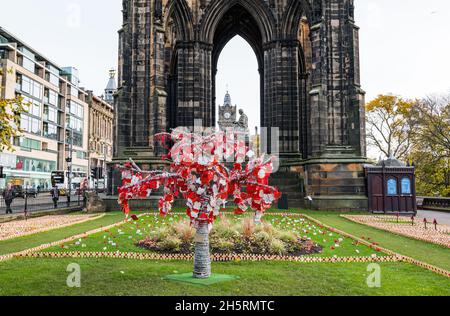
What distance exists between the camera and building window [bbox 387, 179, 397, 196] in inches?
735

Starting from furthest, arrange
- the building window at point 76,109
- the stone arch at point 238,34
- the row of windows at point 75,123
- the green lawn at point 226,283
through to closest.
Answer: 1. the building window at point 76,109
2. the row of windows at point 75,123
3. the stone arch at point 238,34
4. the green lawn at point 226,283

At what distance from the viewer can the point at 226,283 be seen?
5492 millimetres

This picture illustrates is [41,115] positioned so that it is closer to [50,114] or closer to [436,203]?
[50,114]

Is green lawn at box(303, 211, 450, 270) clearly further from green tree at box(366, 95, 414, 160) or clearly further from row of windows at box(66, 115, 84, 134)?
row of windows at box(66, 115, 84, 134)

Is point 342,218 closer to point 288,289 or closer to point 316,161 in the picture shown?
point 316,161

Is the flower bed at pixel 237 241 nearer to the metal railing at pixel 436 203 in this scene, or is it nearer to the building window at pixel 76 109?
the metal railing at pixel 436 203

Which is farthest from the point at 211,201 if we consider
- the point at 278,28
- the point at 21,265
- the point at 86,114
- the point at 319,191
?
the point at 86,114

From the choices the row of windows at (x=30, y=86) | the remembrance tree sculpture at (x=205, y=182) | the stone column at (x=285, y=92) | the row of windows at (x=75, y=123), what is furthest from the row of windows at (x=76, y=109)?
the remembrance tree sculpture at (x=205, y=182)

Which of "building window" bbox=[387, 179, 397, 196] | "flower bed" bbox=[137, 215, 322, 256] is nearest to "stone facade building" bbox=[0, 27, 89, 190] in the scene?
"building window" bbox=[387, 179, 397, 196]

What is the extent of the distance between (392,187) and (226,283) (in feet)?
50.9

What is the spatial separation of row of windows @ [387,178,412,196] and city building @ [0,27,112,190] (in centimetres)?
3940

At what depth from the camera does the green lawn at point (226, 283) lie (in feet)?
17.1

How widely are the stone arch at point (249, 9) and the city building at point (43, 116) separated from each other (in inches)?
1174

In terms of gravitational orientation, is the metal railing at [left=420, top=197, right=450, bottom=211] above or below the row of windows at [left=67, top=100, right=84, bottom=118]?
below
